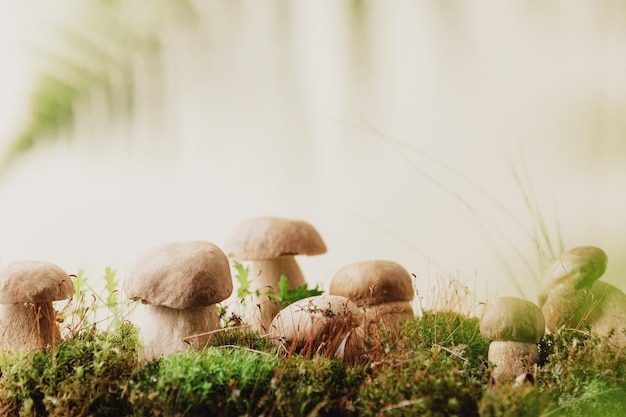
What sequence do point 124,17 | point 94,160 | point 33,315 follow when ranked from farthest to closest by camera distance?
1. point 94,160
2. point 33,315
3. point 124,17

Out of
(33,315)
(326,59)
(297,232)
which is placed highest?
(326,59)

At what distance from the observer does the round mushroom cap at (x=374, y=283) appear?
11.7 ft

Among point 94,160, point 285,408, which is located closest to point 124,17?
point 94,160

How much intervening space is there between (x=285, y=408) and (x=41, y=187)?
1.82 m

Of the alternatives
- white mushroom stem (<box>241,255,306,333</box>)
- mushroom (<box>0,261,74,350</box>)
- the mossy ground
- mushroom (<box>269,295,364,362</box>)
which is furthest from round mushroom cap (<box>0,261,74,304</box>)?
white mushroom stem (<box>241,255,306,333</box>)

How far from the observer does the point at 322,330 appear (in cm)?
288

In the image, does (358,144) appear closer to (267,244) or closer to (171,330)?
(267,244)

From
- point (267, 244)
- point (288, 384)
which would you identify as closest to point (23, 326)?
point (267, 244)

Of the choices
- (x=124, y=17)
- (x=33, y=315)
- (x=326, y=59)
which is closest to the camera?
(x=124, y=17)

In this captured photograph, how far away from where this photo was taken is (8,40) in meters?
2.74

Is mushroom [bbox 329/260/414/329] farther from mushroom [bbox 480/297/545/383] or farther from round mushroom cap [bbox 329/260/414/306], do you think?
mushroom [bbox 480/297/545/383]

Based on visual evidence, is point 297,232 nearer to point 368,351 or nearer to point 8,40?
point 368,351

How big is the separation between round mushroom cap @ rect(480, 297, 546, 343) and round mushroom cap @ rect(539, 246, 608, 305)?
474 mm

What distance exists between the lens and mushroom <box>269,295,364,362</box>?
9.32 feet
